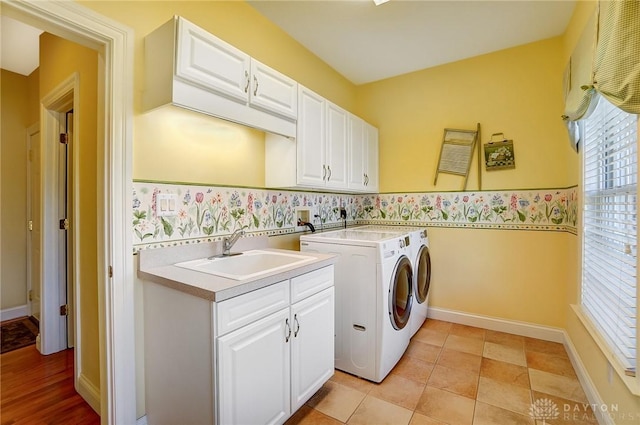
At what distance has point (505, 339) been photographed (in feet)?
8.16

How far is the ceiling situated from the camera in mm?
2014

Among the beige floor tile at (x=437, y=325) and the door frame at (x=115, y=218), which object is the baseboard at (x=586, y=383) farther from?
the door frame at (x=115, y=218)

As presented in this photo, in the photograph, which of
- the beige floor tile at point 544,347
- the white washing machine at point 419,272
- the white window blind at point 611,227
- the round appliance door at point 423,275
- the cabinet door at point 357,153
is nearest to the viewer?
the white window blind at point 611,227

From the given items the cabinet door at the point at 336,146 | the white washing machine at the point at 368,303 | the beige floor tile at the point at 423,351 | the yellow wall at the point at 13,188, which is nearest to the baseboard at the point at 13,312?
the yellow wall at the point at 13,188

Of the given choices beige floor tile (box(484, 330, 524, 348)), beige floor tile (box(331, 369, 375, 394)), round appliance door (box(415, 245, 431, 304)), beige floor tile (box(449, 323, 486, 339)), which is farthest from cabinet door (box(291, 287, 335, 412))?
beige floor tile (box(484, 330, 524, 348))

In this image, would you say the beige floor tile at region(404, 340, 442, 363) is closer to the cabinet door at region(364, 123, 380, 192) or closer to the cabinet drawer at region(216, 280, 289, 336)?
the cabinet drawer at region(216, 280, 289, 336)

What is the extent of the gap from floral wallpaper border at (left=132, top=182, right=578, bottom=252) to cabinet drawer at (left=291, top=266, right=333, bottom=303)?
64 centimetres

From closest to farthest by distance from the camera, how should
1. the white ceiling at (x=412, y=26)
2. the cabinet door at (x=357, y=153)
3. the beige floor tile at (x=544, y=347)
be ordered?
the white ceiling at (x=412, y=26), the beige floor tile at (x=544, y=347), the cabinet door at (x=357, y=153)

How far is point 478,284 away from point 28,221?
4.65m

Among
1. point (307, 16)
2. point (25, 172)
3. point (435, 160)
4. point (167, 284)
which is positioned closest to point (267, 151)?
point (307, 16)

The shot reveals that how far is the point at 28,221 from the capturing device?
2984 mm

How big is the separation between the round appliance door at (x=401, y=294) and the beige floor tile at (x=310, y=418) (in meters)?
0.71

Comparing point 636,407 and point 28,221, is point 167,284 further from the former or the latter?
point 28,221

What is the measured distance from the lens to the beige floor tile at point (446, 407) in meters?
1.57
